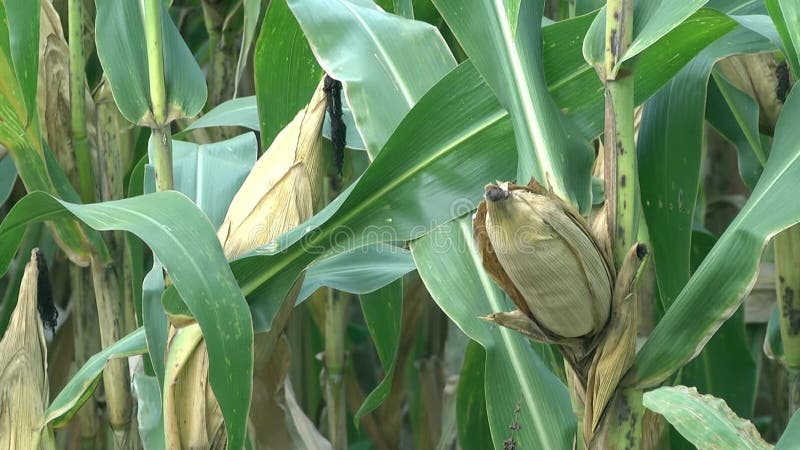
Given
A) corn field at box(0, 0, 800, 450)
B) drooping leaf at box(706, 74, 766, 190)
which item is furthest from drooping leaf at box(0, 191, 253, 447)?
drooping leaf at box(706, 74, 766, 190)

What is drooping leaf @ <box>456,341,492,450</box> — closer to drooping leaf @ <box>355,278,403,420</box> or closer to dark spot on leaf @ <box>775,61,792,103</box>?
drooping leaf @ <box>355,278,403,420</box>

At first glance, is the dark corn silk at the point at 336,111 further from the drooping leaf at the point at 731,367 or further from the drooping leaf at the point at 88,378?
the drooping leaf at the point at 731,367

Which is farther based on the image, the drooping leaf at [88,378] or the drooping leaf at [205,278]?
the drooping leaf at [88,378]

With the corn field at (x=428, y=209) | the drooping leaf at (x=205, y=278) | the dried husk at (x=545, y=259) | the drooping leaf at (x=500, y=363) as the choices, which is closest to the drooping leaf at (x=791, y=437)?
the corn field at (x=428, y=209)

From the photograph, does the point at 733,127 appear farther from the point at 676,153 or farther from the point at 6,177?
the point at 6,177

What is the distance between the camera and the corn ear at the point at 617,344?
55 centimetres

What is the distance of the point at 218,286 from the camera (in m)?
0.61

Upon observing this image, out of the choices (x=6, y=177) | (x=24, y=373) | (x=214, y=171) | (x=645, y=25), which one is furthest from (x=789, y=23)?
(x=6, y=177)

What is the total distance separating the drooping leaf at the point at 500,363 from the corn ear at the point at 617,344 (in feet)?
0.43

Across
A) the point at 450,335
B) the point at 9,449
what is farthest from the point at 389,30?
the point at 450,335

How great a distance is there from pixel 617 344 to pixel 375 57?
0.32 m

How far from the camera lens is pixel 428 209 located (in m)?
0.71

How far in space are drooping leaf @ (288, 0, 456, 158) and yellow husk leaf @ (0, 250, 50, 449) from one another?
0.96 ft

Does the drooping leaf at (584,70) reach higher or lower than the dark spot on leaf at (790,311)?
higher
